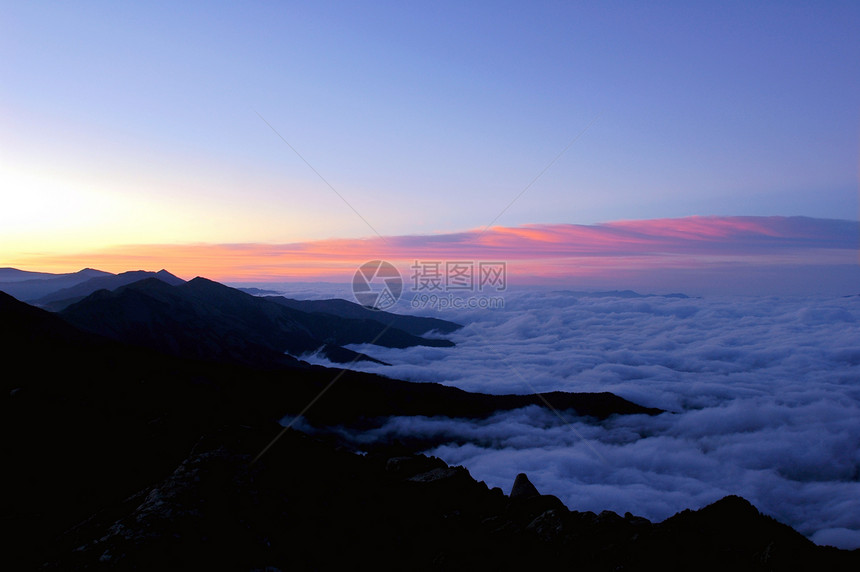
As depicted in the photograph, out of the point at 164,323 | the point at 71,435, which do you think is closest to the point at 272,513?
the point at 71,435

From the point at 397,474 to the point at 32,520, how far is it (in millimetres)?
15026

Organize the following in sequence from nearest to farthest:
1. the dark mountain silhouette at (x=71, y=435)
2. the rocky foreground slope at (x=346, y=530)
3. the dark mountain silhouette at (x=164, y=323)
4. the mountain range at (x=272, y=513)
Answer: the rocky foreground slope at (x=346, y=530) < the mountain range at (x=272, y=513) < the dark mountain silhouette at (x=71, y=435) < the dark mountain silhouette at (x=164, y=323)

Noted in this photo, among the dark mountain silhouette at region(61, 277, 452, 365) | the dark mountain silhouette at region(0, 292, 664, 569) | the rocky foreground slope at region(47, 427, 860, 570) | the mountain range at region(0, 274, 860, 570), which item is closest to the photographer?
the rocky foreground slope at region(47, 427, 860, 570)

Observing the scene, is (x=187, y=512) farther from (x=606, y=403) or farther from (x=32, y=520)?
(x=606, y=403)

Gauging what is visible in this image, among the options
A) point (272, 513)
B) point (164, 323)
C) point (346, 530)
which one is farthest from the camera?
point (164, 323)

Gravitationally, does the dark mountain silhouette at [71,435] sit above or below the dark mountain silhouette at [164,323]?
above

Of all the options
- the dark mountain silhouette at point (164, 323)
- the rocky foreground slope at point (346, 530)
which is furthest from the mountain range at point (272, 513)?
the dark mountain silhouette at point (164, 323)

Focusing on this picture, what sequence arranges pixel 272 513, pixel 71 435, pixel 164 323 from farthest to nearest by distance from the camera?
1. pixel 164 323
2. pixel 71 435
3. pixel 272 513

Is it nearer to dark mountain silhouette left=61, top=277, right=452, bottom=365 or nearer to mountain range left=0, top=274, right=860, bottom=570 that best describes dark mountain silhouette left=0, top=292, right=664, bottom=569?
mountain range left=0, top=274, right=860, bottom=570

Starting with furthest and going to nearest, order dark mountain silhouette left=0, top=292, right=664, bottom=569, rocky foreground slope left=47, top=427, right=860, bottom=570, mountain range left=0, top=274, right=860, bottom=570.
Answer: dark mountain silhouette left=0, top=292, right=664, bottom=569 → mountain range left=0, top=274, right=860, bottom=570 → rocky foreground slope left=47, top=427, right=860, bottom=570

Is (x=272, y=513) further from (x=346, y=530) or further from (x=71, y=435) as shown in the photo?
(x=71, y=435)

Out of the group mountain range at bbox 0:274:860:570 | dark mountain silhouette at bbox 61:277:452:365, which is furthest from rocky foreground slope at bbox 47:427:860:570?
dark mountain silhouette at bbox 61:277:452:365

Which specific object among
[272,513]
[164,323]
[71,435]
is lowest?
[164,323]

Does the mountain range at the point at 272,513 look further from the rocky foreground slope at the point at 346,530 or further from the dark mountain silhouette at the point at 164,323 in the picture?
the dark mountain silhouette at the point at 164,323
